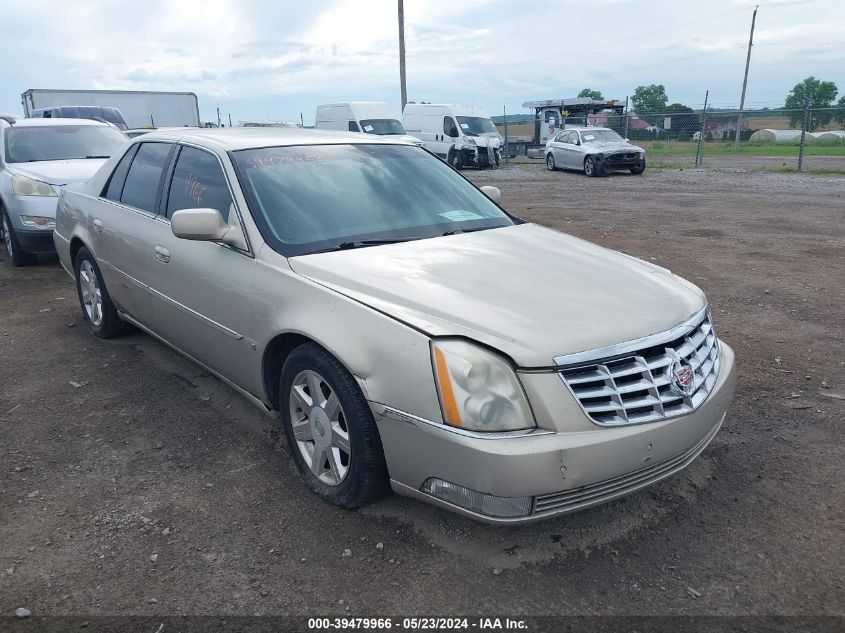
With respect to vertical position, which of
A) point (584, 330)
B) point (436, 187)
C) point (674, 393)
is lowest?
point (674, 393)

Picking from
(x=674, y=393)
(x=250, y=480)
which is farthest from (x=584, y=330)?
(x=250, y=480)

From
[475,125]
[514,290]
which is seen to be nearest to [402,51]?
[475,125]

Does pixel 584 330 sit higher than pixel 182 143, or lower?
lower

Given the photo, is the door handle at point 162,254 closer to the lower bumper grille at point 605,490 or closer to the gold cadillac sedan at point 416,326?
the gold cadillac sedan at point 416,326

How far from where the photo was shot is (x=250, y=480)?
3406 millimetres

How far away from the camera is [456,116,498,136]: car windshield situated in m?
25.0

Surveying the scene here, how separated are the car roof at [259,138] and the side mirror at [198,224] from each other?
610 millimetres

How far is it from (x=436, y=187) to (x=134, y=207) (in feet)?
6.71

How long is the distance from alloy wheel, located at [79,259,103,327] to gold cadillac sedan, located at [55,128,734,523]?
3.32 ft

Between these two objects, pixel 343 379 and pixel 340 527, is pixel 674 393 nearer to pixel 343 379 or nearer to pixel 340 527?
pixel 343 379

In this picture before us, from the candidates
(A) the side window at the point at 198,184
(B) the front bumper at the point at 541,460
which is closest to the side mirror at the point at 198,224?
(A) the side window at the point at 198,184

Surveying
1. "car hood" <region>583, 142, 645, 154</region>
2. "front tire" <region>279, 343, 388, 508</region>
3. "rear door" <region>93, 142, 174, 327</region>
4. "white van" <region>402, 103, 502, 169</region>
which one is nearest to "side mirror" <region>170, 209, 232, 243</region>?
"front tire" <region>279, 343, 388, 508</region>

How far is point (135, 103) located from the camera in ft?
88.1

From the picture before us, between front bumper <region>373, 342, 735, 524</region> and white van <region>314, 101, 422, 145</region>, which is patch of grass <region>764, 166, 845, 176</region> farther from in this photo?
front bumper <region>373, 342, 735, 524</region>
